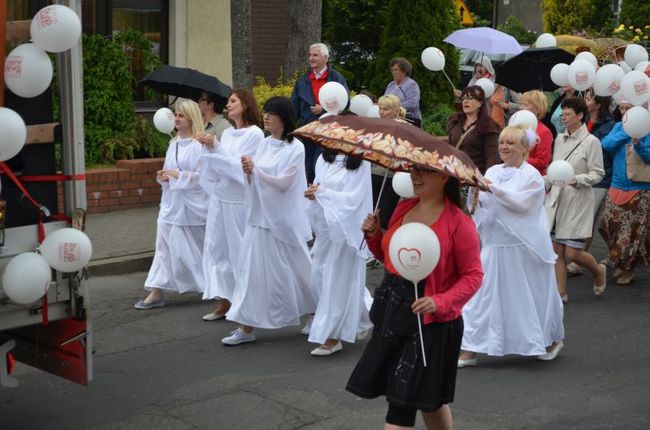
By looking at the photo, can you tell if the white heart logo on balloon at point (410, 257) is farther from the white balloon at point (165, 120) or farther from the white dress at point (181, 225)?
the white balloon at point (165, 120)

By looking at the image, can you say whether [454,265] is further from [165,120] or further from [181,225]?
[165,120]

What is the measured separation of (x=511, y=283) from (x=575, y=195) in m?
2.50

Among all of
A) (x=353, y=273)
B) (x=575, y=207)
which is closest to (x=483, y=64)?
(x=575, y=207)

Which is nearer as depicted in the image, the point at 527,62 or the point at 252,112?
the point at 252,112

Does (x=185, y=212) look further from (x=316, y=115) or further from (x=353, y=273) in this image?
(x=316, y=115)

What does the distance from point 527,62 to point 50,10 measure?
30.5ft

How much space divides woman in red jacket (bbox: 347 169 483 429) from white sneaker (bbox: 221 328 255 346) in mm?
3139

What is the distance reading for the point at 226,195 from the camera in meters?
9.25

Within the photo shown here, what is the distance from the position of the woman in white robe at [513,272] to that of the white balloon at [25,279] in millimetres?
3508

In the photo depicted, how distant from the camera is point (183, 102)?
9.73 m

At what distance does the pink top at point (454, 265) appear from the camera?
541 cm

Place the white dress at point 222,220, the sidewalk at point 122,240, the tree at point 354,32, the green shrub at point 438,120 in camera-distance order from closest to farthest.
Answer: the white dress at point 222,220 < the sidewalk at point 122,240 < the green shrub at point 438,120 < the tree at point 354,32

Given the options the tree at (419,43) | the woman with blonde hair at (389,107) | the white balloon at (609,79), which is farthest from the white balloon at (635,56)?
the tree at (419,43)

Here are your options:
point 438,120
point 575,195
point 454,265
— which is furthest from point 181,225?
point 438,120
